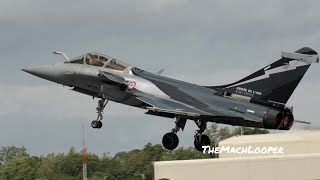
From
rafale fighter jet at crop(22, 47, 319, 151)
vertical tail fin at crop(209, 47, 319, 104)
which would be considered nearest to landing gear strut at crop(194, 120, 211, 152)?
rafale fighter jet at crop(22, 47, 319, 151)

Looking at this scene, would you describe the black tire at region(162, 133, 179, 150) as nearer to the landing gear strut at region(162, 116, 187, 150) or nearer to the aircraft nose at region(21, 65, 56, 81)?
the landing gear strut at region(162, 116, 187, 150)

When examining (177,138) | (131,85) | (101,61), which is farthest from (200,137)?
(101,61)

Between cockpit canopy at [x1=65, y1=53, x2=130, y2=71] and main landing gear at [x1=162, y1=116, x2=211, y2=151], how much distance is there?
4348 millimetres

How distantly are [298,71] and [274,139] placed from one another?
62.8ft

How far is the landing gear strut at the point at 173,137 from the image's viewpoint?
42.8m

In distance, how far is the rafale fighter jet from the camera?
4088 centimetres

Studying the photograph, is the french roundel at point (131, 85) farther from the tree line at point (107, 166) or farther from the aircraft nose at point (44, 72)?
the tree line at point (107, 166)

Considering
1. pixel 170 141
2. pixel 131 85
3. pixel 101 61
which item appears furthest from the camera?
pixel 101 61

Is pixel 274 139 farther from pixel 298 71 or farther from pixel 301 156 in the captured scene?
pixel 298 71

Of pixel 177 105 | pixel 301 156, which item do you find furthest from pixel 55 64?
pixel 301 156

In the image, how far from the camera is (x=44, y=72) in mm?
47375

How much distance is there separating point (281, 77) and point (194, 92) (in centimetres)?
446

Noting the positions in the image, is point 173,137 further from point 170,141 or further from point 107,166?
point 107,166

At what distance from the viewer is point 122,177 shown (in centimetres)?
14788
